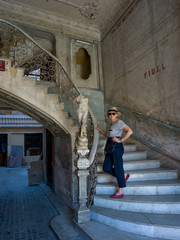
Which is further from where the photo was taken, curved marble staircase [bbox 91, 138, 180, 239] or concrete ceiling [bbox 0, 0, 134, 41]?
concrete ceiling [bbox 0, 0, 134, 41]

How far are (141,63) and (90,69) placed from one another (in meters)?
3.14

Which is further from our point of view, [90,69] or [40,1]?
[90,69]

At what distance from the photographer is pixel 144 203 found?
9.89 ft

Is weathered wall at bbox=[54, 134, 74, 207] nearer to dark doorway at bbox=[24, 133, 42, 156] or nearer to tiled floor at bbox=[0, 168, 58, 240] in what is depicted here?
tiled floor at bbox=[0, 168, 58, 240]

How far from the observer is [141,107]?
5.36 metres

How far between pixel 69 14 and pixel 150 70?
4.60m

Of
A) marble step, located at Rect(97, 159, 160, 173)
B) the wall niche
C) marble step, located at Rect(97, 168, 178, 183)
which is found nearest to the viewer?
marble step, located at Rect(97, 168, 178, 183)

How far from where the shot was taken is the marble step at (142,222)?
247 cm

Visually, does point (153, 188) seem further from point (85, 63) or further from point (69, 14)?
point (69, 14)

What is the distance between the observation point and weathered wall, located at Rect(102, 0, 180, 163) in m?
4.25

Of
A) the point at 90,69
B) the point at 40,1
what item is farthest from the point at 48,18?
the point at 90,69

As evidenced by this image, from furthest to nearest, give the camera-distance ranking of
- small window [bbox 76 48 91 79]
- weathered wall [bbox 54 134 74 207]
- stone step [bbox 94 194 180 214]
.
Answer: small window [bbox 76 48 91 79] → weathered wall [bbox 54 134 74 207] → stone step [bbox 94 194 180 214]

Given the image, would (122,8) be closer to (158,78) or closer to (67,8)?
(67,8)

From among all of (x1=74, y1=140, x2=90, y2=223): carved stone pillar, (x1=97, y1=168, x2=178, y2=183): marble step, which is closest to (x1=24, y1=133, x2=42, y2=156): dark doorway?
(x1=97, y1=168, x2=178, y2=183): marble step
